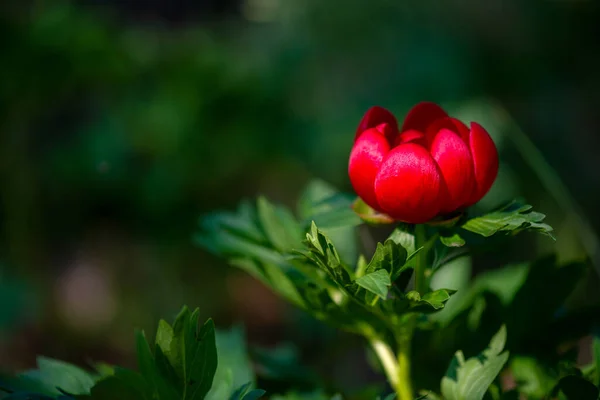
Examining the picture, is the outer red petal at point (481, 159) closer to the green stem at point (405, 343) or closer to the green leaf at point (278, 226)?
the green stem at point (405, 343)

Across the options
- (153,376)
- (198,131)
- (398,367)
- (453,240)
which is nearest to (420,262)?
(453,240)

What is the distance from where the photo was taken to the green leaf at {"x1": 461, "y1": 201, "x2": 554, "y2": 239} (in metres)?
0.49

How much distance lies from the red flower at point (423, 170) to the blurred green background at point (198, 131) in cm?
121

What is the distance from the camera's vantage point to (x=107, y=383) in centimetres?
52

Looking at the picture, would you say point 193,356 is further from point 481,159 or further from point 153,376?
point 481,159

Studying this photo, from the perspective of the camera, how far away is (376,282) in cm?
48

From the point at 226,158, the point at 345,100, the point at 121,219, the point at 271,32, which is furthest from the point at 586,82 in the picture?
the point at 121,219

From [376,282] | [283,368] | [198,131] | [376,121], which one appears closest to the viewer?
[376,282]

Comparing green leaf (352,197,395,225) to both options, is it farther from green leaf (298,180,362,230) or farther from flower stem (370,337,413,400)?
flower stem (370,337,413,400)

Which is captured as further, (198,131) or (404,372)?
(198,131)

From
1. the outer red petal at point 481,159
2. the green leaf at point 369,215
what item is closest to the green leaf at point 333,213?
the green leaf at point 369,215

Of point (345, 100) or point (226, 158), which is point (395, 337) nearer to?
point (226, 158)

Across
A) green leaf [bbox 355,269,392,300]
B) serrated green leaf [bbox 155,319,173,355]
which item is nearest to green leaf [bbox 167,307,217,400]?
serrated green leaf [bbox 155,319,173,355]

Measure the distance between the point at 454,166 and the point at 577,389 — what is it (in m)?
0.21
